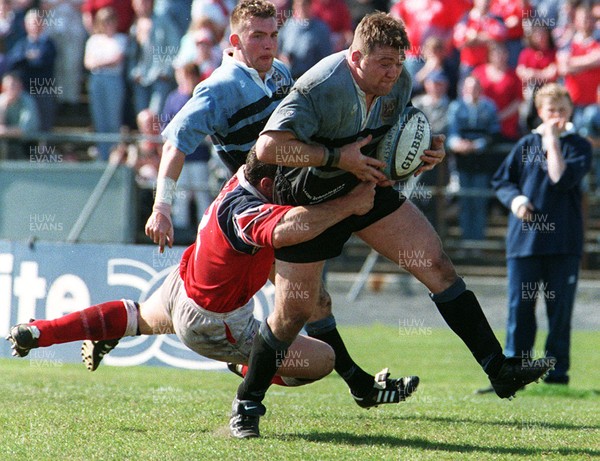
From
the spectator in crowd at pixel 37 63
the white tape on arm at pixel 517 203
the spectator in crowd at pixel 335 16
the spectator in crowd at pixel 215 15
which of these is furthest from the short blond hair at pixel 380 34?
the spectator in crowd at pixel 37 63

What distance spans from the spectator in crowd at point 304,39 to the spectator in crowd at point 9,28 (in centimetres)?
440

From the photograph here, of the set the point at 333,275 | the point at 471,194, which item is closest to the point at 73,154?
the point at 333,275

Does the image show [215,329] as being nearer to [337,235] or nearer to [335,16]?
[337,235]

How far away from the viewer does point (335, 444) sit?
5.93m

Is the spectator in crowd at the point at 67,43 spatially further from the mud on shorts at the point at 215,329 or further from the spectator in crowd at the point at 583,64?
the mud on shorts at the point at 215,329

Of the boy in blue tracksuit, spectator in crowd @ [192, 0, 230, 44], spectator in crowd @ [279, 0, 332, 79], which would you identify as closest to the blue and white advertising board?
the boy in blue tracksuit

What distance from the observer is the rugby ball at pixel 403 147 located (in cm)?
595

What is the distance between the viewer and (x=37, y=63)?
630 inches

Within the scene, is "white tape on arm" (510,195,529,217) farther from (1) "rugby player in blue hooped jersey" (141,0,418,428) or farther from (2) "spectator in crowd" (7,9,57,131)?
(2) "spectator in crowd" (7,9,57,131)

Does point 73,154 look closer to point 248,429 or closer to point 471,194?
point 471,194

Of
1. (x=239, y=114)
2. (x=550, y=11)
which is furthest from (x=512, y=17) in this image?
(x=239, y=114)

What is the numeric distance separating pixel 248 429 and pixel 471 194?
28.7ft

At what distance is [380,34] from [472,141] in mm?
8530

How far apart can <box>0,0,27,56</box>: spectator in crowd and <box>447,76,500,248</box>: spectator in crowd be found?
22.2 ft
